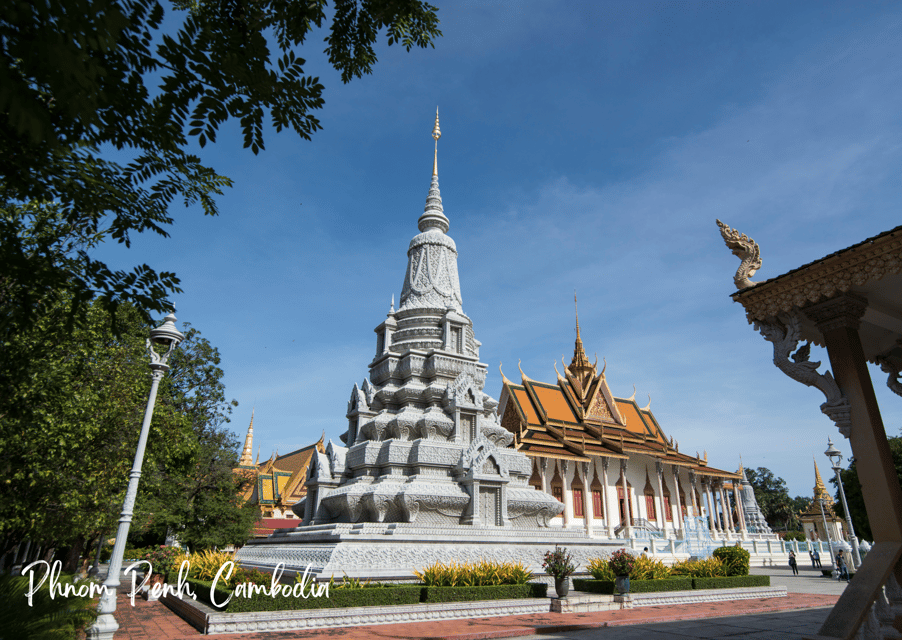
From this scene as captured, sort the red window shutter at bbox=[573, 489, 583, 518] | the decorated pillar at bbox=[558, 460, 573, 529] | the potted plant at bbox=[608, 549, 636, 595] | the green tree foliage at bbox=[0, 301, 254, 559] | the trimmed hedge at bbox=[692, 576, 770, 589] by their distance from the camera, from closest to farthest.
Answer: the green tree foliage at bbox=[0, 301, 254, 559] < the potted plant at bbox=[608, 549, 636, 595] < the trimmed hedge at bbox=[692, 576, 770, 589] < the decorated pillar at bbox=[558, 460, 573, 529] < the red window shutter at bbox=[573, 489, 583, 518]

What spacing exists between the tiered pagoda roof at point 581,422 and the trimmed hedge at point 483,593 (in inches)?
713

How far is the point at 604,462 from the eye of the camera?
3434 centimetres

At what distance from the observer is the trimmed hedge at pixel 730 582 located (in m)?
14.4

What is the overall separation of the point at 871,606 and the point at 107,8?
7.39 meters

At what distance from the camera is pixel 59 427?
37.1 ft

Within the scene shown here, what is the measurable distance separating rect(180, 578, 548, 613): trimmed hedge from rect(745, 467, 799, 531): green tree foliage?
75.3 m

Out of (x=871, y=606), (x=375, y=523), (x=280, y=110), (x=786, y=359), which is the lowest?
(x=871, y=606)

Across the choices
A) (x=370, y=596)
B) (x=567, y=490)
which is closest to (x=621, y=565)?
(x=370, y=596)

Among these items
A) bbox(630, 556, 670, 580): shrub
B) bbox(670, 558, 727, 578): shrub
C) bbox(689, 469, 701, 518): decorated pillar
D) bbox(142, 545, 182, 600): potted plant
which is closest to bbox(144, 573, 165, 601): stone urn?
bbox(142, 545, 182, 600): potted plant

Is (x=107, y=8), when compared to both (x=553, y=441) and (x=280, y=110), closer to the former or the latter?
(x=280, y=110)

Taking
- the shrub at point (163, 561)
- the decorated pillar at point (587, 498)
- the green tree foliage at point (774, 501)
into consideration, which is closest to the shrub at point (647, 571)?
the shrub at point (163, 561)

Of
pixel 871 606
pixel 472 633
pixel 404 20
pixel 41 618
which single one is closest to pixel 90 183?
pixel 404 20

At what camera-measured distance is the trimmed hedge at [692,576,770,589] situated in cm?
1435

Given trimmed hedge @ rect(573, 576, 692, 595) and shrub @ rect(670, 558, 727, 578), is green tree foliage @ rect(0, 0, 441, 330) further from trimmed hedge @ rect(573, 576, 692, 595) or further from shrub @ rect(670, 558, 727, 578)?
shrub @ rect(670, 558, 727, 578)
